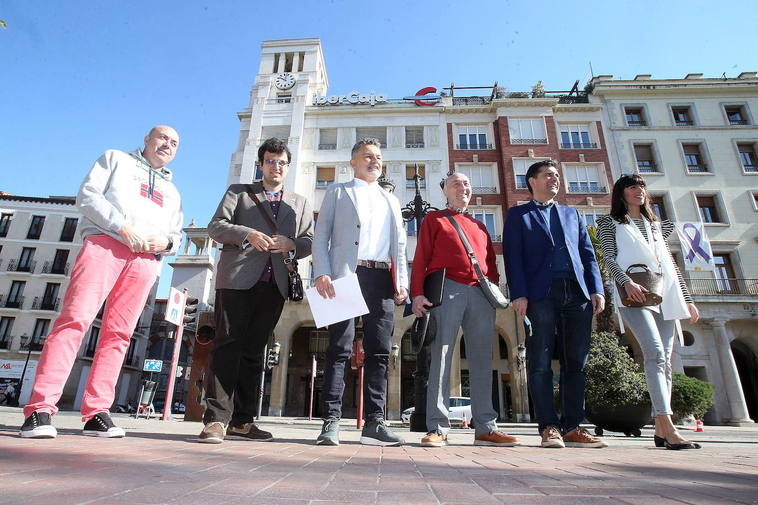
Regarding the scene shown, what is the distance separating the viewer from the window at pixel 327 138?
82.1 feet

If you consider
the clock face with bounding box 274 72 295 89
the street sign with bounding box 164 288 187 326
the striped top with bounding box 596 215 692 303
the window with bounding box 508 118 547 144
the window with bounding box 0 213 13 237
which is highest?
the clock face with bounding box 274 72 295 89

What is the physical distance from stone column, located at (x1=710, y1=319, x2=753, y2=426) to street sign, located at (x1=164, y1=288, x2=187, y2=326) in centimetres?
2090

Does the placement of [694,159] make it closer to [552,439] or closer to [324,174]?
[324,174]

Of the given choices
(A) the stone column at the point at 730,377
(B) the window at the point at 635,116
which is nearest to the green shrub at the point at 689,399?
(A) the stone column at the point at 730,377

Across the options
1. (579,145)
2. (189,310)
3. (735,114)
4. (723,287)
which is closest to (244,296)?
(189,310)

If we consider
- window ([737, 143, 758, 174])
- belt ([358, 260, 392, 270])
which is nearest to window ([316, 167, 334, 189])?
belt ([358, 260, 392, 270])

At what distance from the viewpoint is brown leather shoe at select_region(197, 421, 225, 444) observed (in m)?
2.62

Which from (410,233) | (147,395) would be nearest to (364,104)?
(410,233)

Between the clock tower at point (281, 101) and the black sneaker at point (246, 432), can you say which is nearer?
the black sneaker at point (246, 432)

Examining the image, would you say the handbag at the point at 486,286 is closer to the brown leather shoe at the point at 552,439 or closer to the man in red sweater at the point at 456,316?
the man in red sweater at the point at 456,316

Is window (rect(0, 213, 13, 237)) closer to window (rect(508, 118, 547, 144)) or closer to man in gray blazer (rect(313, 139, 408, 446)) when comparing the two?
window (rect(508, 118, 547, 144))

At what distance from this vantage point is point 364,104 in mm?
25688

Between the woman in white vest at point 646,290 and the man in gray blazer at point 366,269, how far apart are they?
2030 millimetres

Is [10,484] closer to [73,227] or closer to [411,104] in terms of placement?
[411,104]
